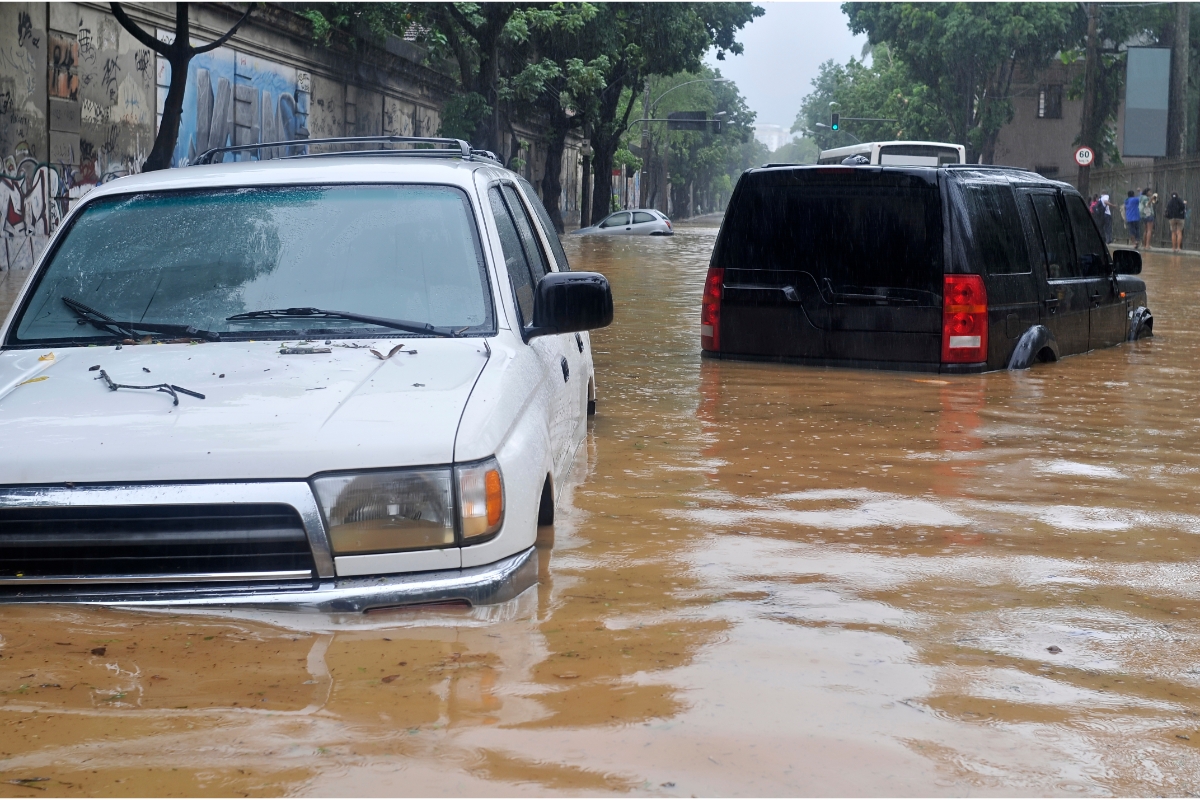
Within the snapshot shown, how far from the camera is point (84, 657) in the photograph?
3.72m

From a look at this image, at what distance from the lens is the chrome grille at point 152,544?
147 inches

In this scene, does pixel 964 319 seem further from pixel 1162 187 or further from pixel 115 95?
pixel 1162 187

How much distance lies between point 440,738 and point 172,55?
1351cm

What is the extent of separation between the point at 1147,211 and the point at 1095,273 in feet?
107

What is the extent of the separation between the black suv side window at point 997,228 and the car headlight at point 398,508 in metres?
6.47

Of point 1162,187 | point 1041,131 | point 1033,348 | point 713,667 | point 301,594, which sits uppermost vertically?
point 1041,131

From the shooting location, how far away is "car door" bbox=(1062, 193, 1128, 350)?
11.2 meters

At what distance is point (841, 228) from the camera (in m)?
9.73

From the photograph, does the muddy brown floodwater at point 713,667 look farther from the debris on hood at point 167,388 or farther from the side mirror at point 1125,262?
the side mirror at point 1125,262

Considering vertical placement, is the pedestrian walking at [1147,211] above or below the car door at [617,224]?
above

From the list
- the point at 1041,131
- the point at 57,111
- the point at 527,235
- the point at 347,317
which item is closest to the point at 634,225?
the point at 57,111

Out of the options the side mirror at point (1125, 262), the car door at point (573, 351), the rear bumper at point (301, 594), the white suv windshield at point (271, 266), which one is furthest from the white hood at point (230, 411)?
the side mirror at point (1125, 262)

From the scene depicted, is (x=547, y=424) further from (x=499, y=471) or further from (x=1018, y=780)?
(x=1018, y=780)

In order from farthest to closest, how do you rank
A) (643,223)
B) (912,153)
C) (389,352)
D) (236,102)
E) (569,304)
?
(643,223) < (912,153) < (236,102) < (569,304) < (389,352)
